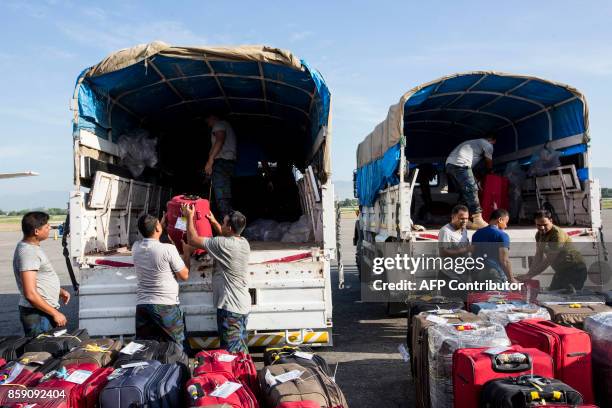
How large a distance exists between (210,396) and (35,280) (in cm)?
248

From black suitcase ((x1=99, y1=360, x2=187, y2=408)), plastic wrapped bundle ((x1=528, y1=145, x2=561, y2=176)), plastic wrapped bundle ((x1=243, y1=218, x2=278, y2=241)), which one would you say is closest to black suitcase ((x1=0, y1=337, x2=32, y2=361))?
black suitcase ((x1=99, y1=360, x2=187, y2=408))

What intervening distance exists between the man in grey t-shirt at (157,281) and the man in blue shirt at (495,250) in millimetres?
3345

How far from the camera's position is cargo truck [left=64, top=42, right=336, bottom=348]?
5.45m

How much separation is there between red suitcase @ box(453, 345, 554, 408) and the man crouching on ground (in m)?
2.19

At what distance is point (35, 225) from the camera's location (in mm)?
4566

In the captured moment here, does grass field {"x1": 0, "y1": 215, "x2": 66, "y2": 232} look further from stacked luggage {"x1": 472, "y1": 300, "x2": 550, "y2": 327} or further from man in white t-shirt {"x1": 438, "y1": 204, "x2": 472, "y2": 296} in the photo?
stacked luggage {"x1": 472, "y1": 300, "x2": 550, "y2": 327}

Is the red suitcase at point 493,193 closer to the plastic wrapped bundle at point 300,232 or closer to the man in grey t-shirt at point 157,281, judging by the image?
the plastic wrapped bundle at point 300,232

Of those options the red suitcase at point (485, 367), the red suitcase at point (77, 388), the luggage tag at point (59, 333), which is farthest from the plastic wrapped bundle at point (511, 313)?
the luggage tag at point (59, 333)

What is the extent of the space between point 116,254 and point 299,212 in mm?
4334

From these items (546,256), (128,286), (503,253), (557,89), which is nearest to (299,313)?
(128,286)

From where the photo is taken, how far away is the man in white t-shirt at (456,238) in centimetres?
637

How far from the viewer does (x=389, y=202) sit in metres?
8.11

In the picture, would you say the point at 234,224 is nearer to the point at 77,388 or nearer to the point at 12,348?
the point at 12,348

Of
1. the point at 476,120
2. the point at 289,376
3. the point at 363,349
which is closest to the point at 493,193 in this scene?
the point at 476,120
